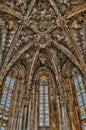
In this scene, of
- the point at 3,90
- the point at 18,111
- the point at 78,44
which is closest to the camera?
the point at 18,111

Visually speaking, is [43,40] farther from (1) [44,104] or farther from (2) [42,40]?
(1) [44,104]

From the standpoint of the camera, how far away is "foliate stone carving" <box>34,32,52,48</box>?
21391 mm

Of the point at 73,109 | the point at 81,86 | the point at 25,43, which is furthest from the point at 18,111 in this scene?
the point at 25,43

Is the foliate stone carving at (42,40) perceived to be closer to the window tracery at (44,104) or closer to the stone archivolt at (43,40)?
the stone archivolt at (43,40)

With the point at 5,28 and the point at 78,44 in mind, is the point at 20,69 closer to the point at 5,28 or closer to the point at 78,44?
the point at 5,28

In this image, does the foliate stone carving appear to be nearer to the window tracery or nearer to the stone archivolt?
the stone archivolt

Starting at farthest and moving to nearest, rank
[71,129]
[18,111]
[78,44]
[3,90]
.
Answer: [78,44], [3,90], [18,111], [71,129]

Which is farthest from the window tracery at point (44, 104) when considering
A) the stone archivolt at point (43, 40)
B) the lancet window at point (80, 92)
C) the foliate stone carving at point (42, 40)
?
the foliate stone carving at point (42, 40)

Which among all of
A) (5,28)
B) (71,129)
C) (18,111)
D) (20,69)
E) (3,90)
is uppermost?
(5,28)

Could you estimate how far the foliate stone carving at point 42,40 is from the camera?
21.4 meters

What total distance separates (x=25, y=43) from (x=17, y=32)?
123cm

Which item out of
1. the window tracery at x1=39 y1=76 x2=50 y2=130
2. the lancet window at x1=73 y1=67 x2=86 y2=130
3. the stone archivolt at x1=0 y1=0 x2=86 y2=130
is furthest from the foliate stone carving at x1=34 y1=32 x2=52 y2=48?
the lancet window at x1=73 y1=67 x2=86 y2=130

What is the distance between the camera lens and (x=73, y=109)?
690 inches

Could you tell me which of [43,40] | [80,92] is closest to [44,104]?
[80,92]
